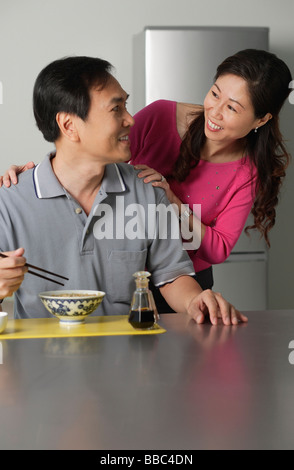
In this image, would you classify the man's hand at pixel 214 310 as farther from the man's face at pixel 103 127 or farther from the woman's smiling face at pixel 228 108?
the woman's smiling face at pixel 228 108

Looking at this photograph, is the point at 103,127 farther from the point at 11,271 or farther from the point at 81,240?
the point at 11,271

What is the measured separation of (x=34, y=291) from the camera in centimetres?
183

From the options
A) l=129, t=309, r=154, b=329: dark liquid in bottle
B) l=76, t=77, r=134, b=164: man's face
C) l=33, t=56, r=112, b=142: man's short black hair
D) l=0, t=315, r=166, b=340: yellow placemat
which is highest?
l=33, t=56, r=112, b=142: man's short black hair

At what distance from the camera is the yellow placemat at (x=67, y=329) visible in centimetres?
149

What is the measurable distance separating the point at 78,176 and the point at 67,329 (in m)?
0.55

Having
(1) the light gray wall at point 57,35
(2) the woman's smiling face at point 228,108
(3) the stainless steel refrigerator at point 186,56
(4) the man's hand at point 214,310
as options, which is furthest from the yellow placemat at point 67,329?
(1) the light gray wall at point 57,35

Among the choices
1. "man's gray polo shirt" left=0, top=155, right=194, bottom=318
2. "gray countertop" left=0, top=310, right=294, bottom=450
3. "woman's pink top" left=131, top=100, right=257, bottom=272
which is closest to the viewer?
"gray countertop" left=0, top=310, right=294, bottom=450

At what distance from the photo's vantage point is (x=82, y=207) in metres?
1.91

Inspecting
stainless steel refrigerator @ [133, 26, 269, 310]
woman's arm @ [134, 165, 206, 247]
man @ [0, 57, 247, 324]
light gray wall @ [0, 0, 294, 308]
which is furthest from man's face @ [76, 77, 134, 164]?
light gray wall @ [0, 0, 294, 308]

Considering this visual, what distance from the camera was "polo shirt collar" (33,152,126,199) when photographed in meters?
1.86

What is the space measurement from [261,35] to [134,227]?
2.15 meters

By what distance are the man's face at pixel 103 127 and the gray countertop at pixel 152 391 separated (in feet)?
1.98

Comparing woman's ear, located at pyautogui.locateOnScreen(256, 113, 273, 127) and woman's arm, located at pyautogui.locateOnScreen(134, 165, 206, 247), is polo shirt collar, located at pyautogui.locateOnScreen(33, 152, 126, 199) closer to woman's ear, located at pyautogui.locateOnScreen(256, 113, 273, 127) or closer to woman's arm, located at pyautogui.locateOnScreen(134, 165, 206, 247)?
woman's arm, located at pyautogui.locateOnScreen(134, 165, 206, 247)

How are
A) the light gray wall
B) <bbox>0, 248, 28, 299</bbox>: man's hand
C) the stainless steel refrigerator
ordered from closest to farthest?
1. <bbox>0, 248, 28, 299</bbox>: man's hand
2. the stainless steel refrigerator
3. the light gray wall
